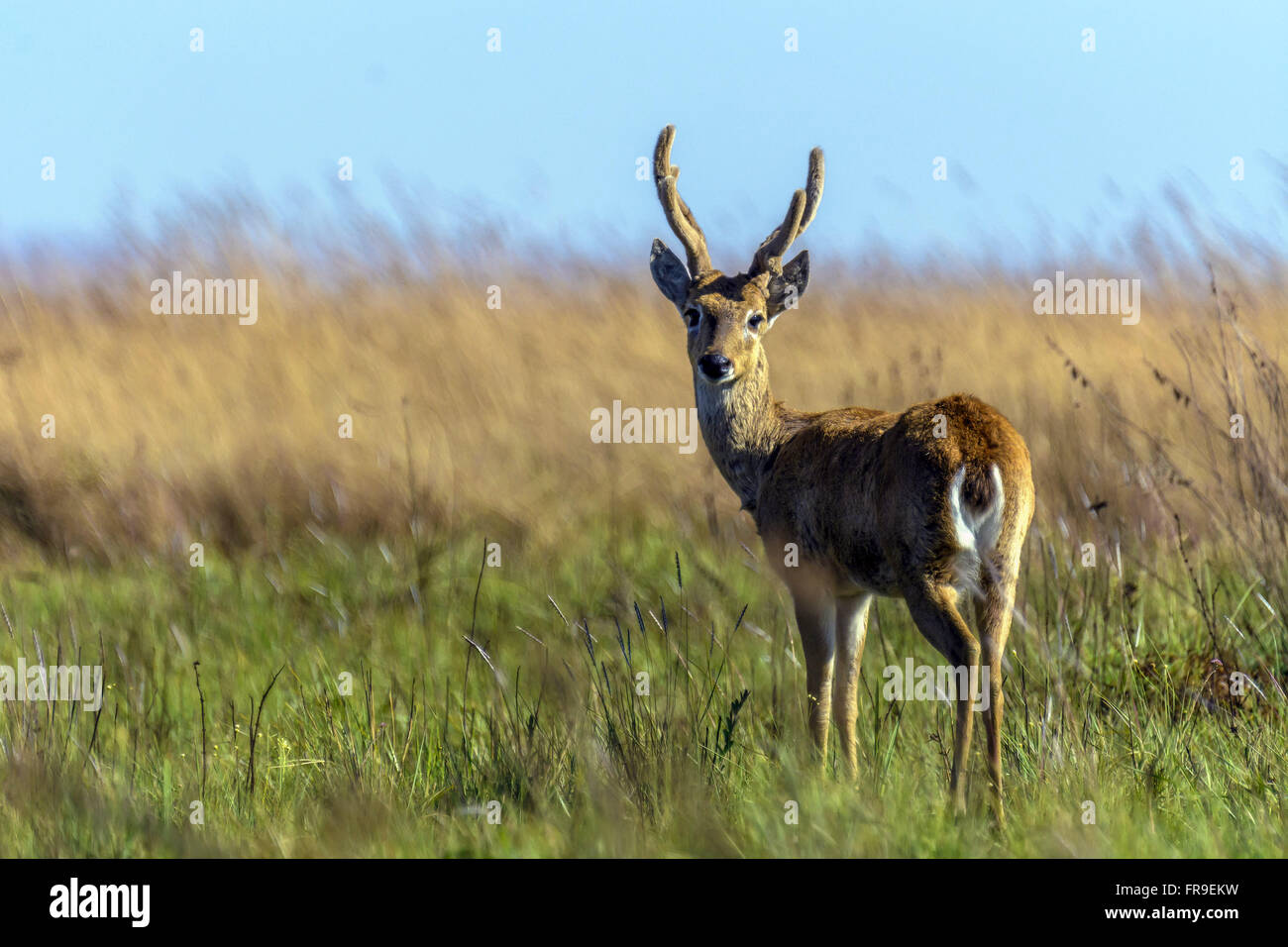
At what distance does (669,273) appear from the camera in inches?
247

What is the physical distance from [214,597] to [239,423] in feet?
9.14

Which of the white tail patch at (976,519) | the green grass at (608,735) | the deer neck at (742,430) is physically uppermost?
the deer neck at (742,430)

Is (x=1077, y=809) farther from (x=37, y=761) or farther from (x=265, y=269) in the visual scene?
(x=265, y=269)

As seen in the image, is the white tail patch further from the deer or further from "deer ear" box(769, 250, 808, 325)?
"deer ear" box(769, 250, 808, 325)

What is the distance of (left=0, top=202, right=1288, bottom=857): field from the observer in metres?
3.84

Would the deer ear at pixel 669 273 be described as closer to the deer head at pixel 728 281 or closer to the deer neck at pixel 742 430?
the deer head at pixel 728 281

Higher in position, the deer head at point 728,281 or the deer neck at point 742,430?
the deer head at point 728,281

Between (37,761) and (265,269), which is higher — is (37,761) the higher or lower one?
the lower one

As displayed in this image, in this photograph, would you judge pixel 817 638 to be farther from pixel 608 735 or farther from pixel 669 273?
pixel 669 273

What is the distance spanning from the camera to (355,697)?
5262 mm

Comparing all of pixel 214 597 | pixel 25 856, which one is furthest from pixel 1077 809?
pixel 214 597

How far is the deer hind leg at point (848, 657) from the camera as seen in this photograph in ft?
16.5

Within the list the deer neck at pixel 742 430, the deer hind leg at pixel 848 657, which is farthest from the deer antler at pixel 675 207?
the deer hind leg at pixel 848 657

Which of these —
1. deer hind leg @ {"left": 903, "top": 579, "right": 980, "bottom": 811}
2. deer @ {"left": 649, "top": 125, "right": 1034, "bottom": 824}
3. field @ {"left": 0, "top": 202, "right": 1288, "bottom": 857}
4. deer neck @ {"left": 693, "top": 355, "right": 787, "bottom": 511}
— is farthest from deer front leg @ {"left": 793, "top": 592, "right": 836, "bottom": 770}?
deer neck @ {"left": 693, "top": 355, "right": 787, "bottom": 511}
